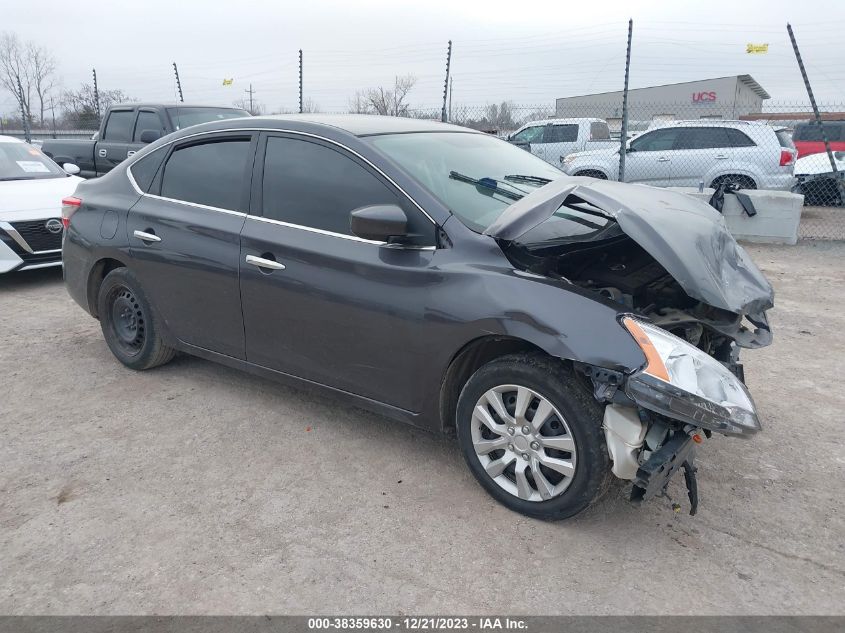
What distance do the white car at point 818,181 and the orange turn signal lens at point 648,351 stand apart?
41.5 ft

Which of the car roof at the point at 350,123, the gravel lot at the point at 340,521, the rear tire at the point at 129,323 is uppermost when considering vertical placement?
the car roof at the point at 350,123

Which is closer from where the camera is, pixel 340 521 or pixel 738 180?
pixel 340 521

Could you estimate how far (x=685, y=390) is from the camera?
2621 mm

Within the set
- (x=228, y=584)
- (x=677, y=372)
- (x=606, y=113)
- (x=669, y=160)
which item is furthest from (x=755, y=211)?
(x=606, y=113)

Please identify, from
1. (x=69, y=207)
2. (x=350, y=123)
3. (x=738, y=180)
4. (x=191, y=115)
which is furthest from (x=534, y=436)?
(x=738, y=180)

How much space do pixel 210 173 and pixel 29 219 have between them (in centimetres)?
385

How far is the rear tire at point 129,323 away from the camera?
4.55 meters

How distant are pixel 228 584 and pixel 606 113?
1250 inches

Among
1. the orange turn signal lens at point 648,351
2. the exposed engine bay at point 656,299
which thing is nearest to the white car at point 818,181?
the exposed engine bay at point 656,299

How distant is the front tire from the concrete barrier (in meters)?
7.41

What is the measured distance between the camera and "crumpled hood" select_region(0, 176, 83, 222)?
6.92m

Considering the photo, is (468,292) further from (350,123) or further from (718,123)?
(718,123)

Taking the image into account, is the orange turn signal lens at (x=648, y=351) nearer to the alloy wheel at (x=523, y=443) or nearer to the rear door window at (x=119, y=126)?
the alloy wheel at (x=523, y=443)

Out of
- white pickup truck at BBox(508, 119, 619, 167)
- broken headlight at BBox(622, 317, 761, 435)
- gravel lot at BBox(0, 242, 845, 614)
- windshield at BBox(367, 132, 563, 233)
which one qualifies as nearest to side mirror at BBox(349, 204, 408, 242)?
windshield at BBox(367, 132, 563, 233)
